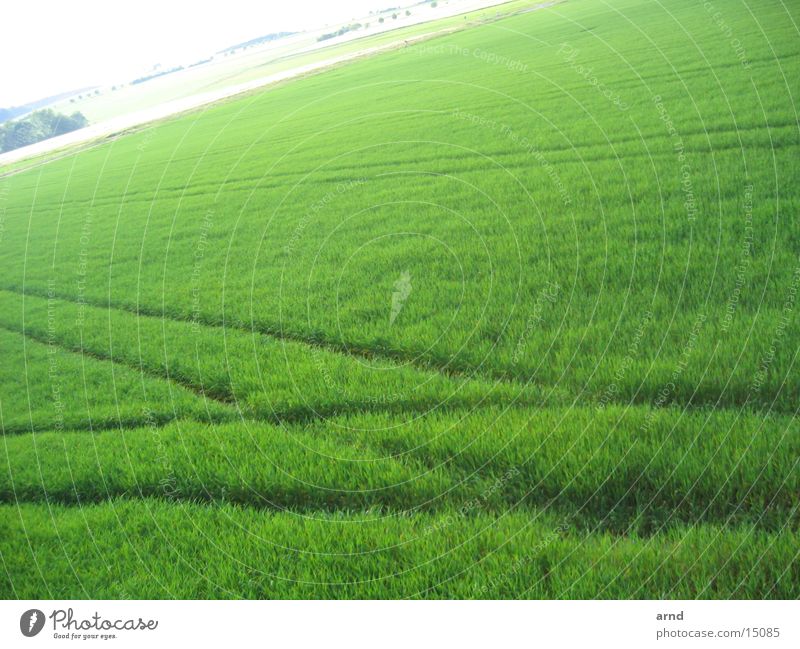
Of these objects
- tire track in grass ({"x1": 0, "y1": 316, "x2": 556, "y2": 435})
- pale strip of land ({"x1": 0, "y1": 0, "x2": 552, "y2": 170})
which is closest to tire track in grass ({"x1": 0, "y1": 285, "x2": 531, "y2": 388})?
tire track in grass ({"x1": 0, "y1": 316, "x2": 556, "y2": 435})

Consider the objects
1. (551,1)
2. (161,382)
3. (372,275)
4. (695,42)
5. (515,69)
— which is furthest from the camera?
(515,69)

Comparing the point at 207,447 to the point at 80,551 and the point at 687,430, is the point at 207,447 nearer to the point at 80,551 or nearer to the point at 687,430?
the point at 80,551

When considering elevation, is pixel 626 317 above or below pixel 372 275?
below

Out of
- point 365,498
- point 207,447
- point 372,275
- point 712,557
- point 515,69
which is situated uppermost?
point 515,69

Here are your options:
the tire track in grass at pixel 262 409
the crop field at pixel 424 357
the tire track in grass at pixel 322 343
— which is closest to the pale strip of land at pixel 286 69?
the crop field at pixel 424 357

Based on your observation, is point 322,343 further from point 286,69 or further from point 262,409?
point 286,69

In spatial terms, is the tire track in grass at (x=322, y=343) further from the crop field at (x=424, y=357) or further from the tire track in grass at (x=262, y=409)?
the tire track in grass at (x=262, y=409)

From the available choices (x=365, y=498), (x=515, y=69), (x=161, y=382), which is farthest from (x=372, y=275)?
(x=515, y=69)

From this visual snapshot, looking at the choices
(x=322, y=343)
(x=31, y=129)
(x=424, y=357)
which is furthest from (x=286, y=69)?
(x=424, y=357)
